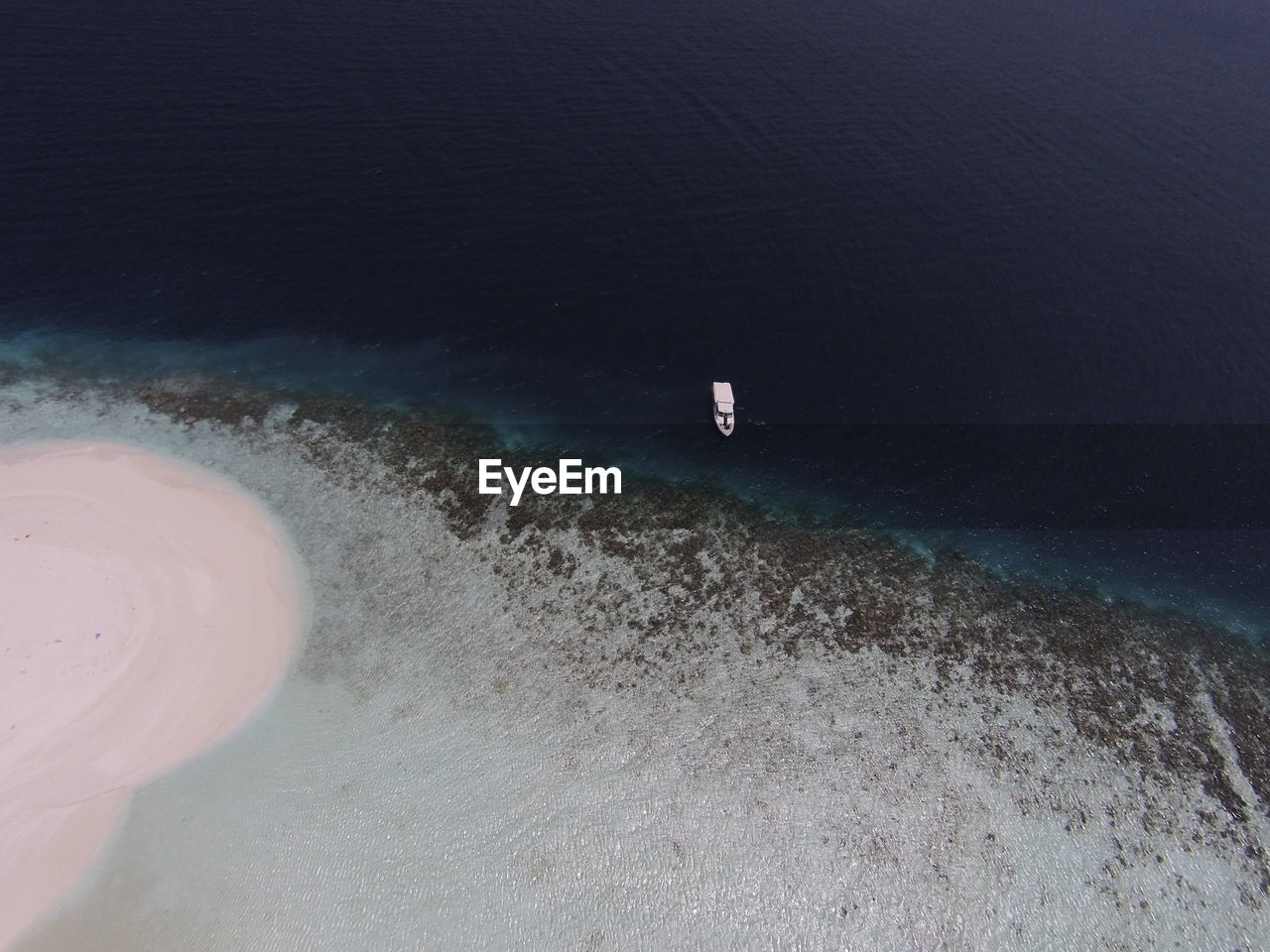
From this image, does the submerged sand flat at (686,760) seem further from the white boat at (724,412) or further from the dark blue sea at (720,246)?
the white boat at (724,412)

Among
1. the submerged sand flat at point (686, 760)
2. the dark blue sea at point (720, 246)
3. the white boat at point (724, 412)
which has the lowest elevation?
the submerged sand flat at point (686, 760)

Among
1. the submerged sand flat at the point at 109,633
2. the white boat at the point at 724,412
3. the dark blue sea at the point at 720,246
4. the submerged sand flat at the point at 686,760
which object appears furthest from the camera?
the white boat at the point at 724,412

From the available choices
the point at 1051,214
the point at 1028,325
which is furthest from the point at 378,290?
the point at 1051,214

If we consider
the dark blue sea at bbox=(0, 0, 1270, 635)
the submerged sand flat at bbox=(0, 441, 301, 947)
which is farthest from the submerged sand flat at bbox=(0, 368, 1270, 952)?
the dark blue sea at bbox=(0, 0, 1270, 635)

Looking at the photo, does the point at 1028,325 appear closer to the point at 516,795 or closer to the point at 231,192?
the point at 516,795

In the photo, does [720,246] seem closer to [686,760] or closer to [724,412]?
[724,412]

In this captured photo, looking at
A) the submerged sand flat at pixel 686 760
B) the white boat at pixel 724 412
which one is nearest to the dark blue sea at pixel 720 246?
the white boat at pixel 724 412
